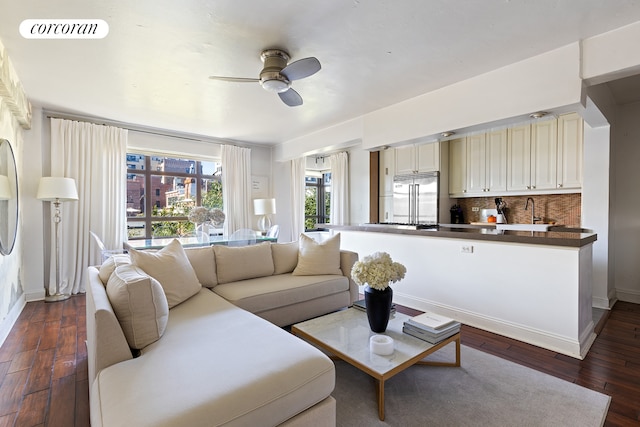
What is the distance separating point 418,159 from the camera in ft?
→ 17.5

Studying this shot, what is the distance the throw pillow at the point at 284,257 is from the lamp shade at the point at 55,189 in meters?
2.73

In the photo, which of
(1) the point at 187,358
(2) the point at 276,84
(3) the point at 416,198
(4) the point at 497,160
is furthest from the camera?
(3) the point at 416,198

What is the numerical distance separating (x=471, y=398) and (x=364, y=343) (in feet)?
2.34

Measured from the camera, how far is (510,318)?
2.76 m

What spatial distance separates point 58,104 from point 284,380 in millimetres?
4484

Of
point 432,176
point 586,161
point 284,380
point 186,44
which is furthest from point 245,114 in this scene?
point 586,161

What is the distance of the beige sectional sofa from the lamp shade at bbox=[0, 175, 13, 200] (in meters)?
1.51

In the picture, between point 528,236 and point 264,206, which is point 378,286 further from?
point 264,206

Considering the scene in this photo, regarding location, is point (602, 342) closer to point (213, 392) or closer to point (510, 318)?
point (510, 318)

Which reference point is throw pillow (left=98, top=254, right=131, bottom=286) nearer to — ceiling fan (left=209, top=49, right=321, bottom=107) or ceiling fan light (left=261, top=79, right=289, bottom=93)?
ceiling fan (left=209, top=49, right=321, bottom=107)

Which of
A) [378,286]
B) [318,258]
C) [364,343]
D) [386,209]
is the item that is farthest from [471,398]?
[386,209]

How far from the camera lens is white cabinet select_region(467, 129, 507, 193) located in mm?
Result: 4633

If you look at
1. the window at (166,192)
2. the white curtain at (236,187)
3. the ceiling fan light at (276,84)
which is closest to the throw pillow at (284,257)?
the ceiling fan light at (276,84)

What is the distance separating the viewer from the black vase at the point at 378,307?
206 centimetres
